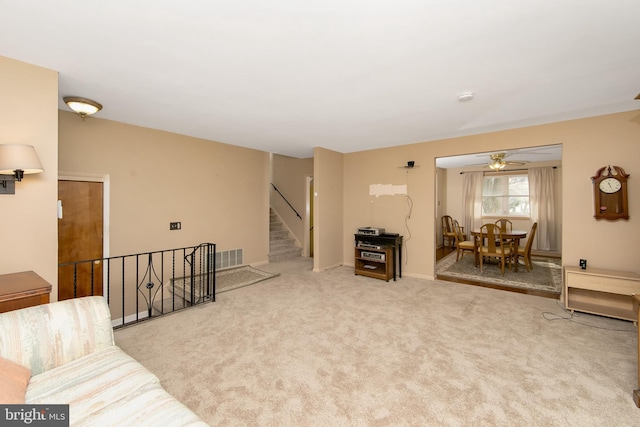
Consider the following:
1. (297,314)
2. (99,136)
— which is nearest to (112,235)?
(99,136)

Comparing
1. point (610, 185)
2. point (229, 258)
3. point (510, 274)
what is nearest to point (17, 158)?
point (229, 258)

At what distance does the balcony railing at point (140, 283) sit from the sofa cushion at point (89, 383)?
1.92 meters

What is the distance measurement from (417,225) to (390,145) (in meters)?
1.61

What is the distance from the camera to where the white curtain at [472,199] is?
7953mm

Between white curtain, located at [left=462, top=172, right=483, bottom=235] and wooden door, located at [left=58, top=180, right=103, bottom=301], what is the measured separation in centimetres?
862

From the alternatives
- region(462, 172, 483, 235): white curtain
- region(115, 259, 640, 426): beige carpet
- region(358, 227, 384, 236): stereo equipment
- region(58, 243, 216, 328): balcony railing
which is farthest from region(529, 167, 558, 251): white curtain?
region(58, 243, 216, 328): balcony railing

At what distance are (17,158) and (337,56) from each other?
2.52m

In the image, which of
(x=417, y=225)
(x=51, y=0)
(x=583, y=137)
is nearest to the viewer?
(x=51, y=0)

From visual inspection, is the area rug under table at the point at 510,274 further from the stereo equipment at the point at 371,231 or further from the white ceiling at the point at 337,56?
the white ceiling at the point at 337,56

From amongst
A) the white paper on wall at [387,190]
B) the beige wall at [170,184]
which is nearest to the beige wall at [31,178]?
the beige wall at [170,184]

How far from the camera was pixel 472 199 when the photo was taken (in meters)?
8.01

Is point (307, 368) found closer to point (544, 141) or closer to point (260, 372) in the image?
point (260, 372)

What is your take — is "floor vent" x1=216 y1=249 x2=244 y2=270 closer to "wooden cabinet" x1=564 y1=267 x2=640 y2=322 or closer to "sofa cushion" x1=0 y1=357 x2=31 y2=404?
"sofa cushion" x1=0 y1=357 x2=31 y2=404

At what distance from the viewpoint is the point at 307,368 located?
2.22m
